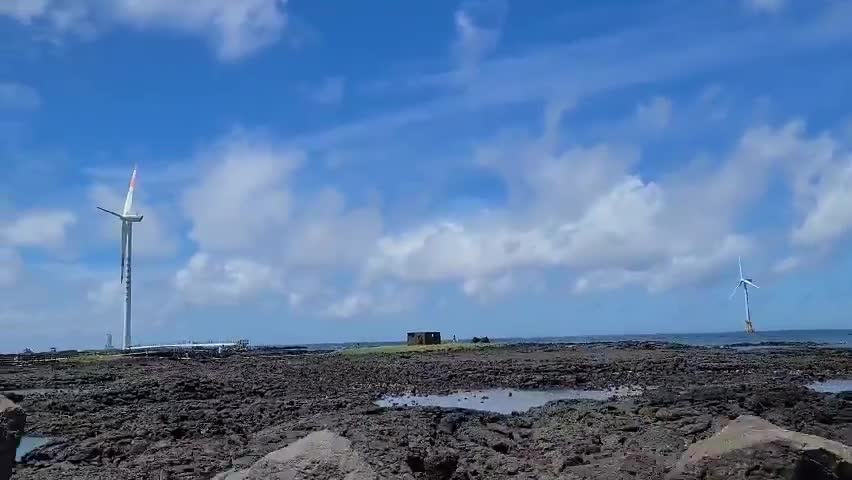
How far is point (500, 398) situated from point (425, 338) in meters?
50.6

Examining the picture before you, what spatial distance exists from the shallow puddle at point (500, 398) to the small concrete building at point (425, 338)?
4682cm

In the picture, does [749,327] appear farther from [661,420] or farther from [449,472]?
[449,472]

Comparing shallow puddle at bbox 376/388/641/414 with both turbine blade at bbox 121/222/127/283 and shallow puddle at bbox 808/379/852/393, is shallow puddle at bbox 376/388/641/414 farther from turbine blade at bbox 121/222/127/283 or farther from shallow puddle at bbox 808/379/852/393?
turbine blade at bbox 121/222/127/283

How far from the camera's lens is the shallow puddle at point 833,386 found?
31203mm

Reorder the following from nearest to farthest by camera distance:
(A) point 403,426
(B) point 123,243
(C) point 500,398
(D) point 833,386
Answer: (A) point 403,426 < (C) point 500,398 < (D) point 833,386 < (B) point 123,243

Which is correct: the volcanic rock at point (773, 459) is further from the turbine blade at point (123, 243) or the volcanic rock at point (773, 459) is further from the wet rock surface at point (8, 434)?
the turbine blade at point (123, 243)

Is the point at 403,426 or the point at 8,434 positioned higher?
the point at 8,434

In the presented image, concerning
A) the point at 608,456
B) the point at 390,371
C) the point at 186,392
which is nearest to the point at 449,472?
the point at 608,456

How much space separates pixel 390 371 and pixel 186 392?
1560cm

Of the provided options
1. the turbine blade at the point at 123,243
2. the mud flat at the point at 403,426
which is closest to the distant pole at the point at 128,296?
the turbine blade at the point at 123,243

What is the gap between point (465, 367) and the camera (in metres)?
45.9

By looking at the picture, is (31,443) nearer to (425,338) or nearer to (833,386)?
(833,386)

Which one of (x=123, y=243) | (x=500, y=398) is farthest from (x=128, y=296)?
(x=500, y=398)

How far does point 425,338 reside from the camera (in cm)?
8088
